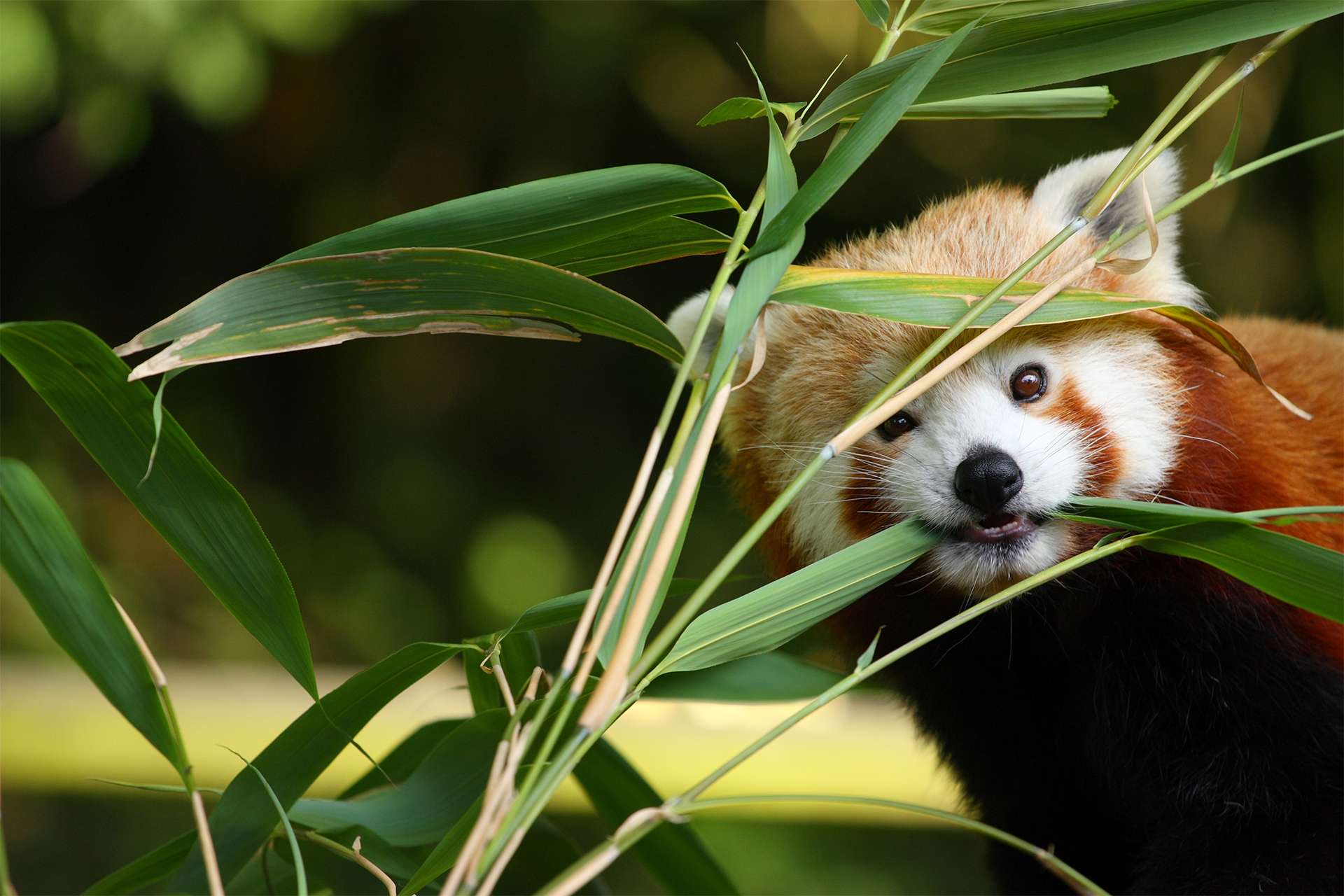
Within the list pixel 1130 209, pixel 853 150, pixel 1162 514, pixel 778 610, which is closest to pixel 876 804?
pixel 778 610

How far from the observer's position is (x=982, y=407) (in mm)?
1113

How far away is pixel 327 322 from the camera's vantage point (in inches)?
31.0

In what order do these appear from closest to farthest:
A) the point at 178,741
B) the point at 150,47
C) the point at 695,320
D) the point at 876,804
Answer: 1. the point at 876,804
2. the point at 178,741
3. the point at 695,320
4. the point at 150,47

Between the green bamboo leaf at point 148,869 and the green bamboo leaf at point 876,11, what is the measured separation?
2.93 ft

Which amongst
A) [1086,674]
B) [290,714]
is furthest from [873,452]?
[290,714]

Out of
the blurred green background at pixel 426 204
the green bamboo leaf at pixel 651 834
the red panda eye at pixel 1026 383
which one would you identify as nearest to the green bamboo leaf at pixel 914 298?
the red panda eye at pixel 1026 383

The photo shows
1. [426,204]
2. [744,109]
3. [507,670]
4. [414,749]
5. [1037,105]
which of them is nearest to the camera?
[744,109]

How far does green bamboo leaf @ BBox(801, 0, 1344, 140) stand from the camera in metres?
0.85

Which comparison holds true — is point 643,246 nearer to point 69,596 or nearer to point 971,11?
point 971,11

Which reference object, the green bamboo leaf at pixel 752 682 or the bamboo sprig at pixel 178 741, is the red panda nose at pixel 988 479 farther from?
the bamboo sprig at pixel 178 741

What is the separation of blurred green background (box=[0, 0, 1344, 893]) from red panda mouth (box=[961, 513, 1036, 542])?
6.36 feet

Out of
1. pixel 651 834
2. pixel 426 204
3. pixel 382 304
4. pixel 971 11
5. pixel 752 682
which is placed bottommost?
pixel 651 834

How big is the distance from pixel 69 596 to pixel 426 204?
294cm

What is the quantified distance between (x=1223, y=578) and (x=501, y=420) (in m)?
2.77
